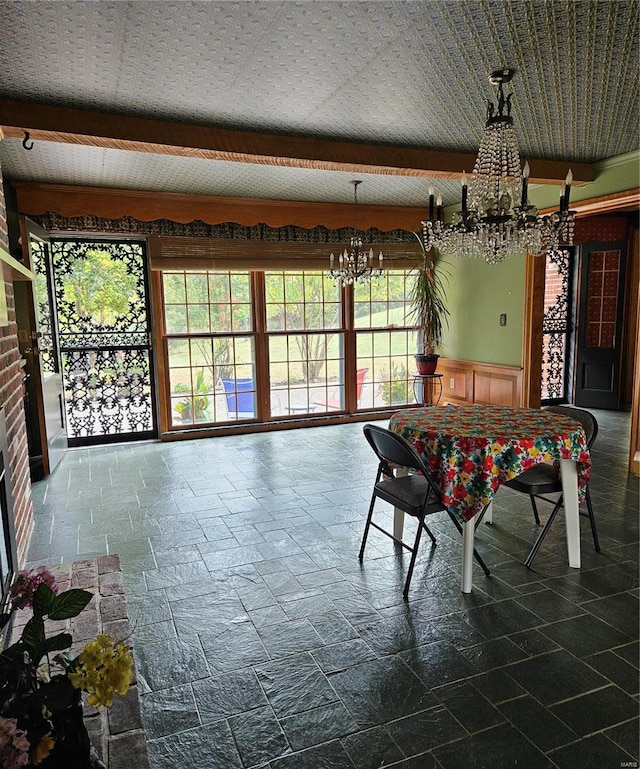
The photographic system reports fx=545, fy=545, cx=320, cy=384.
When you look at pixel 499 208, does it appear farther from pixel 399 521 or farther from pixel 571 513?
pixel 399 521

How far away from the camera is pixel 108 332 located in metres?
5.93

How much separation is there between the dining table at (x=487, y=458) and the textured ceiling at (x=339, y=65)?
187cm

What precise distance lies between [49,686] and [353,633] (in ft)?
4.52

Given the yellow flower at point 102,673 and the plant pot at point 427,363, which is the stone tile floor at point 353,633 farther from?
the plant pot at point 427,363

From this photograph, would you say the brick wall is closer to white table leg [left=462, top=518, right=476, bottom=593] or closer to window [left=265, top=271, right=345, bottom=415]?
white table leg [left=462, top=518, right=476, bottom=593]

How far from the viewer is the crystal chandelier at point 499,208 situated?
290cm

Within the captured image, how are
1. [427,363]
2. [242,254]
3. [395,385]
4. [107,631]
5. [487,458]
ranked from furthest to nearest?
[395,385] → [427,363] → [242,254] → [487,458] → [107,631]

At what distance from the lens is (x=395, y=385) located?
24.4 feet

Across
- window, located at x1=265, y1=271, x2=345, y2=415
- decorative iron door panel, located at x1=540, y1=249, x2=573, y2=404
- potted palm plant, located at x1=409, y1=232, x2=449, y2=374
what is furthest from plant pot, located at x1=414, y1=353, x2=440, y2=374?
decorative iron door panel, located at x1=540, y1=249, x2=573, y2=404

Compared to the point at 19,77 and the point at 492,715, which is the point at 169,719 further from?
the point at 19,77

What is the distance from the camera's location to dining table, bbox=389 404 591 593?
2.68 metres

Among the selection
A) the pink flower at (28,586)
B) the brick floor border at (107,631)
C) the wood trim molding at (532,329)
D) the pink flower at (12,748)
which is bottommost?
the brick floor border at (107,631)

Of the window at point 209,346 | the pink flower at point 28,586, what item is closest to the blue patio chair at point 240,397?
the window at point 209,346

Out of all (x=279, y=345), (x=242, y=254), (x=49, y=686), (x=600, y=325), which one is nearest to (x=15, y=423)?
(x=49, y=686)
